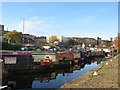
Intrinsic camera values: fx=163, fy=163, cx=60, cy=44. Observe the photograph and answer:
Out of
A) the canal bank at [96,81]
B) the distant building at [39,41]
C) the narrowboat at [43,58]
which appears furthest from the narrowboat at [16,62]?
the distant building at [39,41]

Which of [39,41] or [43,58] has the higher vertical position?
[39,41]

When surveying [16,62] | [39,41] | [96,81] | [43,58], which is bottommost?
[96,81]

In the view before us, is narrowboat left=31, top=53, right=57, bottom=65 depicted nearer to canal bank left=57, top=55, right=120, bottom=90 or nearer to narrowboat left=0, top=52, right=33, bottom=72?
narrowboat left=0, top=52, right=33, bottom=72

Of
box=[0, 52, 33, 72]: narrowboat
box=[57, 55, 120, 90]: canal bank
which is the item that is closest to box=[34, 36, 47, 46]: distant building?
box=[0, 52, 33, 72]: narrowboat

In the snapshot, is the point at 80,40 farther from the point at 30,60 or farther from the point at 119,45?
the point at 30,60

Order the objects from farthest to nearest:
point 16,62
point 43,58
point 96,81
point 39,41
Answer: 1. point 39,41
2. point 43,58
3. point 16,62
4. point 96,81

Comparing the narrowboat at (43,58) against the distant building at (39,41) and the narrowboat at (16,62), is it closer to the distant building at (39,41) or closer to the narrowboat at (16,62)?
the narrowboat at (16,62)

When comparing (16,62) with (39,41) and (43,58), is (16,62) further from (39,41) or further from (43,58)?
(39,41)

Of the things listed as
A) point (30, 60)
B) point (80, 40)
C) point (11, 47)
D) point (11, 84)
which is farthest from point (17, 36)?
point (80, 40)

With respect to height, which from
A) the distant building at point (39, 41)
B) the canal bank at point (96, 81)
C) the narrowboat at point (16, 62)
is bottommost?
the canal bank at point (96, 81)

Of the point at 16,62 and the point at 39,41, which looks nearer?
the point at 16,62

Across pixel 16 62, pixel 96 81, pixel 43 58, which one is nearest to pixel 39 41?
pixel 43 58

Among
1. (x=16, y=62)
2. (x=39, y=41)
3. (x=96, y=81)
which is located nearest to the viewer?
(x=96, y=81)

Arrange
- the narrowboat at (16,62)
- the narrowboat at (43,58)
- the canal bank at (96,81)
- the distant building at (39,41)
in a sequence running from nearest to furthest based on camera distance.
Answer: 1. the canal bank at (96,81)
2. the narrowboat at (16,62)
3. the narrowboat at (43,58)
4. the distant building at (39,41)
